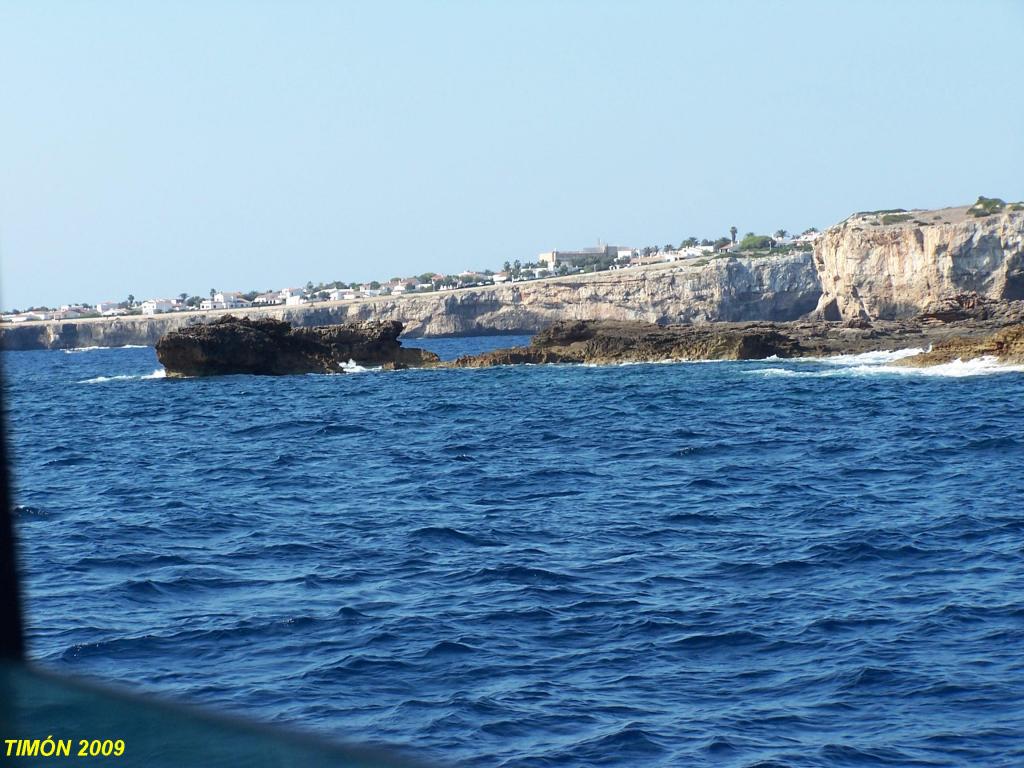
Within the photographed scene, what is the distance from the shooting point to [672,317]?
107m

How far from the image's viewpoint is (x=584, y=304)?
11281 centimetres

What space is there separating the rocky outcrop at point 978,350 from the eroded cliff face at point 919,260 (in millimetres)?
26711

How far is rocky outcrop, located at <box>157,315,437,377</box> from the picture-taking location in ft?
172

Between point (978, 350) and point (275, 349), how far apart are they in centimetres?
2905

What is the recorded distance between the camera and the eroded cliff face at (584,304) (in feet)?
345

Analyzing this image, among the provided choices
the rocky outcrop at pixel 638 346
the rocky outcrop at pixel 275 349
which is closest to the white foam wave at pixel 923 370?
the rocky outcrop at pixel 638 346

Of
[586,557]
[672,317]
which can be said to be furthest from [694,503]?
[672,317]

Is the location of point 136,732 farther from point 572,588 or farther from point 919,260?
point 919,260

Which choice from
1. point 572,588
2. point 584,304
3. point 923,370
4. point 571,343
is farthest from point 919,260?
point 572,588

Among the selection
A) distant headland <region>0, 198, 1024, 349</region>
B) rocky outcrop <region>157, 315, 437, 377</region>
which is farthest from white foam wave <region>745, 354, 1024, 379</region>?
rocky outcrop <region>157, 315, 437, 377</region>

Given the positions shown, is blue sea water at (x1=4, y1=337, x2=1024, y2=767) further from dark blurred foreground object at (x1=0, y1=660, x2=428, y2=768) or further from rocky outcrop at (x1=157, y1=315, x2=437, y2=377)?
rocky outcrop at (x1=157, y1=315, x2=437, y2=377)

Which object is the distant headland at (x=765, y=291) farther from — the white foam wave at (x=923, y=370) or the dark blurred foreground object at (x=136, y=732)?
the dark blurred foreground object at (x=136, y=732)

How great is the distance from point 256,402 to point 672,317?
71.0m

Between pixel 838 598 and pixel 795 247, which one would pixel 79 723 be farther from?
pixel 795 247
